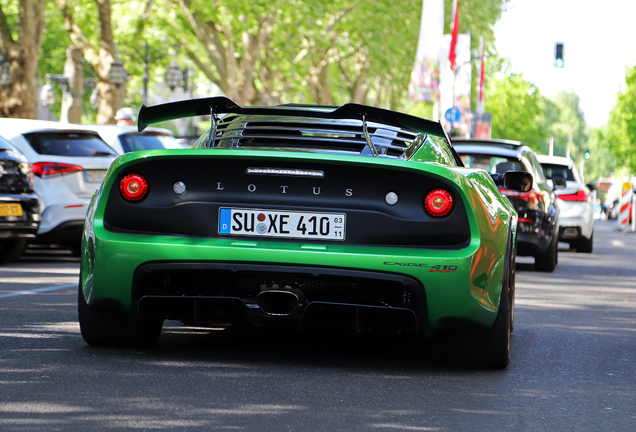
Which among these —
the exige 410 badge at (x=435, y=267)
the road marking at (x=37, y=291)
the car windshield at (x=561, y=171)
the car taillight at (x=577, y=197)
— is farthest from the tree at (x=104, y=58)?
the exige 410 badge at (x=435, y=267)

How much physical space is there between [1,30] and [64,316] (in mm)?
18165

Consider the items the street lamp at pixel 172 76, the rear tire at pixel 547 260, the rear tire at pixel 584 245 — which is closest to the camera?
the rear tire at pixel 547 260

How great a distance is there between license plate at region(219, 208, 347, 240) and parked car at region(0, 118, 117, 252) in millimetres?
7102

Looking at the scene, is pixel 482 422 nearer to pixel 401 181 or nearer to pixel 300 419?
pixel 300 419

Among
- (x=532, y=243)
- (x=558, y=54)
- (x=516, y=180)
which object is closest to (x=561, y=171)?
(x=532, y=243)

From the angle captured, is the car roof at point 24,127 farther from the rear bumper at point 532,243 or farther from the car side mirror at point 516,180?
the car side mirror at point 516,180

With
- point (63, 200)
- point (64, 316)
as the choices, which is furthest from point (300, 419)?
point (63, 200)

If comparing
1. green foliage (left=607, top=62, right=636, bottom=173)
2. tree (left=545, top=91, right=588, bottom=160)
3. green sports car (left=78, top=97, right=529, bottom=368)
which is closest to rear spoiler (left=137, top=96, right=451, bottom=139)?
green sports car (left=78, top=97, right=529, bottom=368)

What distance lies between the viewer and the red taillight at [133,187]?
531 cm

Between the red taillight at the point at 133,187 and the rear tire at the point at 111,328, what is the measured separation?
58 centimetres

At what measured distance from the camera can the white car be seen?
692 inches

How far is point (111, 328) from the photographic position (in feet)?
18.5

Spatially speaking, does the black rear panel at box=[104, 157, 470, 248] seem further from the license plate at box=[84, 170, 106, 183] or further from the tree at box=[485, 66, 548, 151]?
the tree at box=[485, 66, 548, 151]

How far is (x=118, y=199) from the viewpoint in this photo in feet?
17.5
